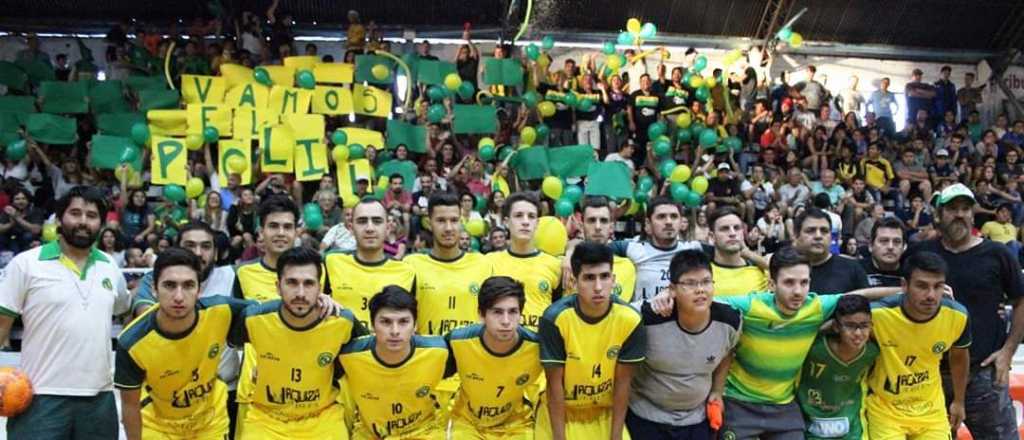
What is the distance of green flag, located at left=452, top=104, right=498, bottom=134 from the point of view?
13.8 metres

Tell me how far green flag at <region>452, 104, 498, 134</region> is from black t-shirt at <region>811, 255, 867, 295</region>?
28.7ft

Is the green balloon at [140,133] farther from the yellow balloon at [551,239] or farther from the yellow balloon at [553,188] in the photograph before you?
the yellow balloon at [551,239]

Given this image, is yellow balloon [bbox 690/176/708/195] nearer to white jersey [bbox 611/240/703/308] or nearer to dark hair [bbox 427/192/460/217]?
white jersey [bbox 611/240/703/308]

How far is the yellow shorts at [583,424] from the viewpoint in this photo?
5137 millimetres

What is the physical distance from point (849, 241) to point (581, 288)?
29.2 ft

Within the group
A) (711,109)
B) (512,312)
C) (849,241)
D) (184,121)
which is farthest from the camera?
(711,109)

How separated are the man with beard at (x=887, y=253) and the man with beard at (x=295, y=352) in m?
3.56

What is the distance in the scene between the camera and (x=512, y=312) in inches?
189

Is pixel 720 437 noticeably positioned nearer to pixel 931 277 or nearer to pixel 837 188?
pixel 931 277

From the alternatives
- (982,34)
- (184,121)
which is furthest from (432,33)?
(982,34)

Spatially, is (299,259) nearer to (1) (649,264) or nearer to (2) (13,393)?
(2) (13,393)

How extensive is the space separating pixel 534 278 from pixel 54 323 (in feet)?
9.80

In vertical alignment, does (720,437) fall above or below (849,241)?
below

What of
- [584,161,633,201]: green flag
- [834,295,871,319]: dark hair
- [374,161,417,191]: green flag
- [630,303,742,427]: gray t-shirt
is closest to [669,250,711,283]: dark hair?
[630,303,742,427]: gray t-shirt
